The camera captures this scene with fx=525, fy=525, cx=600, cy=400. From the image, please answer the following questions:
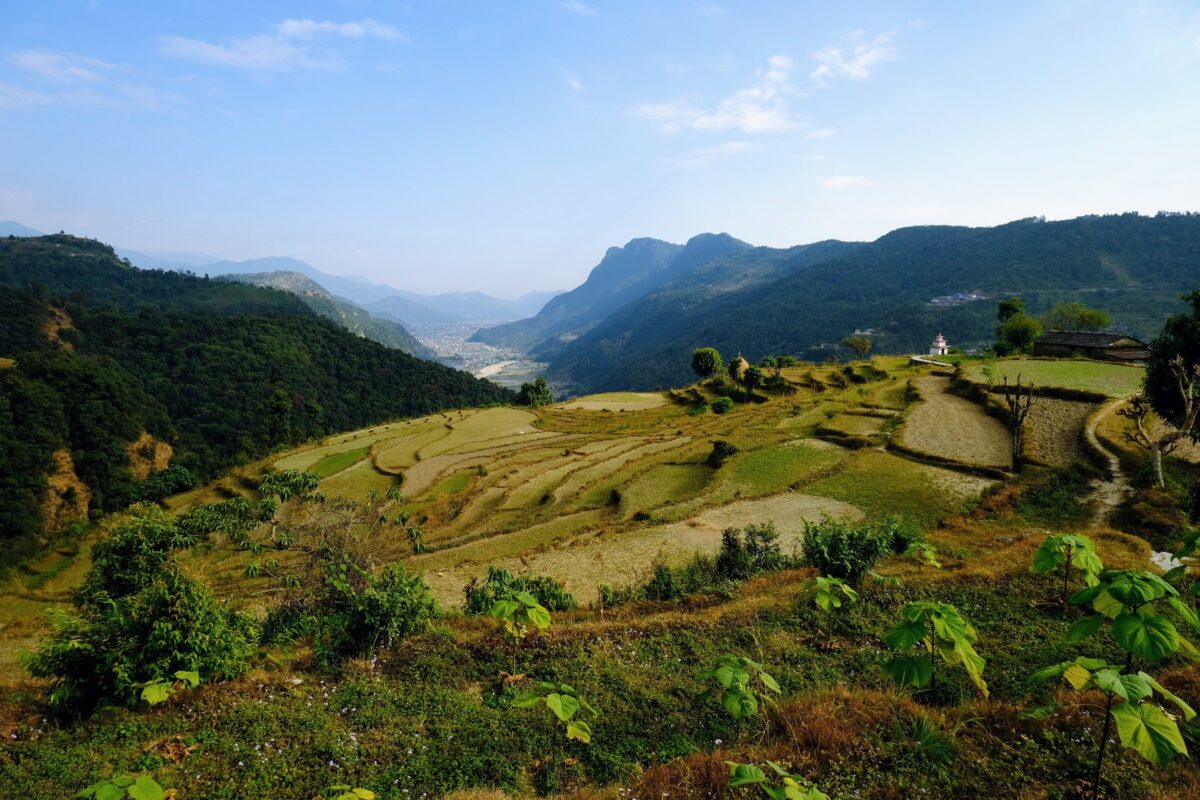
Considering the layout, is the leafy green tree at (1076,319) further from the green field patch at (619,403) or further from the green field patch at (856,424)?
the green field patch at (856,424)

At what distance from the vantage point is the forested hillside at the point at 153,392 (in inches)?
2287

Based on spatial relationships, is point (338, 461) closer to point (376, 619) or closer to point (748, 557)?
point (376, 619)

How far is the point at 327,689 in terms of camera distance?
855 cm

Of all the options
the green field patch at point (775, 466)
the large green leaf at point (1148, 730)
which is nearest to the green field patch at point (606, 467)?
the green field patch at point (775, 466)

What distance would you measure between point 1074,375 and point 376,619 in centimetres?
4244

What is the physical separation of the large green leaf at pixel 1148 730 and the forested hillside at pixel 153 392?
68507 millimetres

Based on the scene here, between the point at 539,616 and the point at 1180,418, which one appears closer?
the point at 539,616

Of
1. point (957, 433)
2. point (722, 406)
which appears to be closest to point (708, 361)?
point (722, 406)

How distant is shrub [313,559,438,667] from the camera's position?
9633mm

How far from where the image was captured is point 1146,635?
3.80 m

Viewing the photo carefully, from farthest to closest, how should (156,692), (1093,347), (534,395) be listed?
(534,395) < (1093,347) < (156,692)

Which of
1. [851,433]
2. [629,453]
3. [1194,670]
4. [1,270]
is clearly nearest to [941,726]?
[1194,670]

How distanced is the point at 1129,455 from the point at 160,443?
9597cm

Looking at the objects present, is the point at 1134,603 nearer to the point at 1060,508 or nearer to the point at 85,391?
the point at 1060,508
